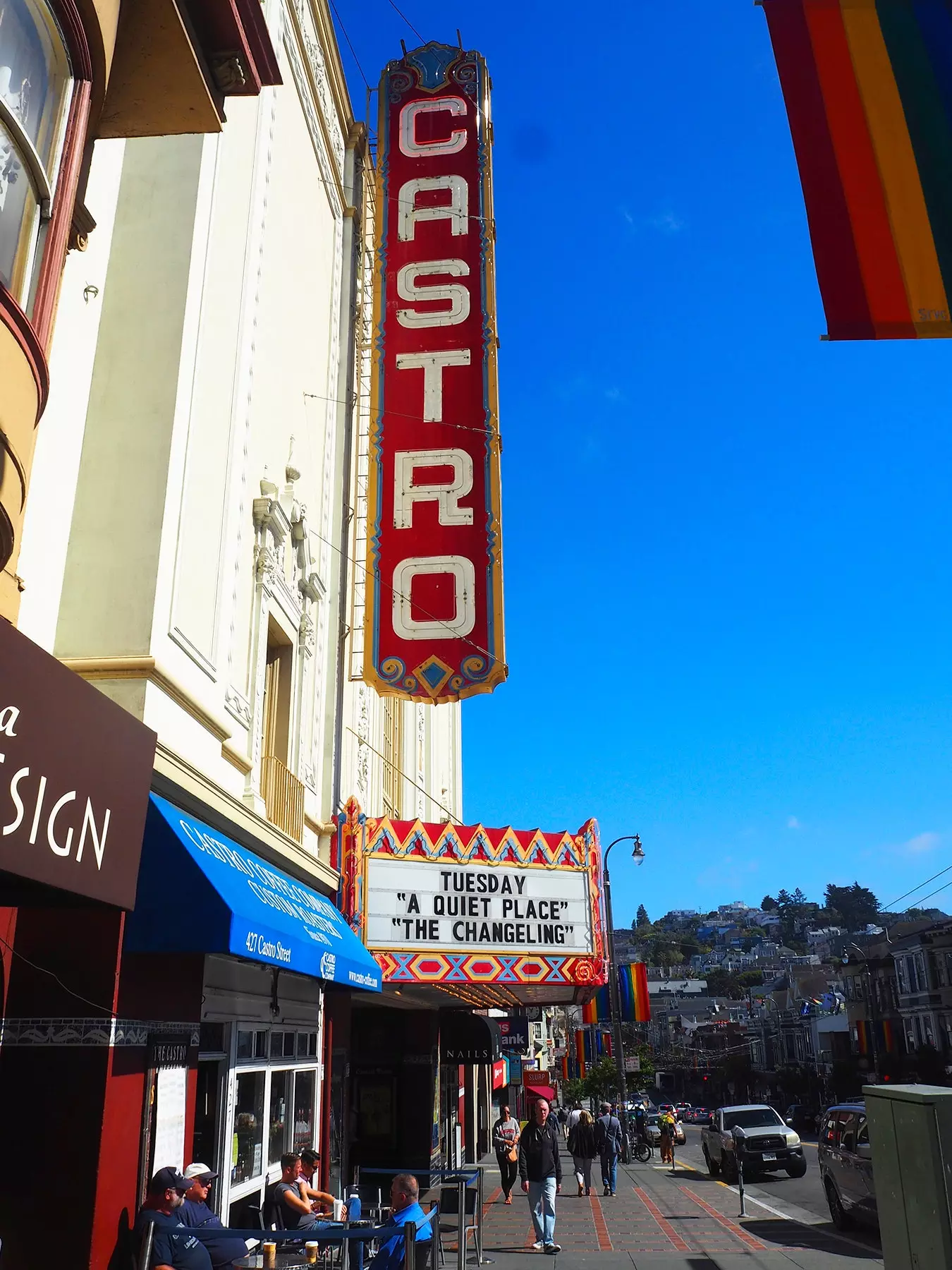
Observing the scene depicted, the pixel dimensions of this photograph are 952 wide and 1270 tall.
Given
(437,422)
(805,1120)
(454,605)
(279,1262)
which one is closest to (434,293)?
(437,422)

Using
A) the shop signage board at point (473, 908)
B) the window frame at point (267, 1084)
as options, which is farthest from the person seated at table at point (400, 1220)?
the shop signage board at point (473, 908)

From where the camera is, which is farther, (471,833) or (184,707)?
(471,833)

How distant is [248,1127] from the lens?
9789 mm

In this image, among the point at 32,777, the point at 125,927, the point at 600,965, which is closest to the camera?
the point at 32,777

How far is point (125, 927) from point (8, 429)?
3464 mm

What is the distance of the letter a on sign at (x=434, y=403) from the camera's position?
1350 centimetres

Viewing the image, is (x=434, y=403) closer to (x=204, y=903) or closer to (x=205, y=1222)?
(x=204, y=903)

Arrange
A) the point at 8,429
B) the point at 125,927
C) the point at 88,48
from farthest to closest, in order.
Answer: the point at 125,927, the point at 88,48, the point at 8,429

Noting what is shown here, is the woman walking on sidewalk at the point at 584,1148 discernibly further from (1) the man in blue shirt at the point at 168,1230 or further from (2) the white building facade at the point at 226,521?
(1) the man in blue shirt at the point at 168,1230

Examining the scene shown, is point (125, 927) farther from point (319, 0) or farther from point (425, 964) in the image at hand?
point (319, 0)

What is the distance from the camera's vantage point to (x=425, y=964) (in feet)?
41.5

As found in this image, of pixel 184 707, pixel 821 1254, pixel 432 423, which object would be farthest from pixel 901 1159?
pixel 432 423

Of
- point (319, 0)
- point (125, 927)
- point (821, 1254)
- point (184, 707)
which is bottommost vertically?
point (821, 1254)

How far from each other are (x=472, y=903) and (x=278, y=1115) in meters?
3.44
